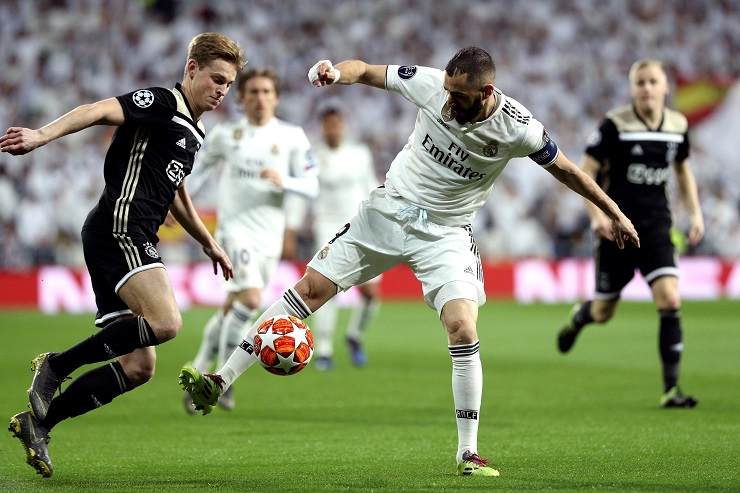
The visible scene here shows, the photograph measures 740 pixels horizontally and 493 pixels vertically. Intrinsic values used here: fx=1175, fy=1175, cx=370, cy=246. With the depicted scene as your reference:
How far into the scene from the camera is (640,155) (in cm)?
1001

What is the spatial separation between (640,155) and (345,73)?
168 inches

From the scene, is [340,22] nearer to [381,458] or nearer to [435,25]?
[435,25]

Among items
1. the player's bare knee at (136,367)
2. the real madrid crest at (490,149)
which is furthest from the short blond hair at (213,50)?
the player's bare knee at (136,367)

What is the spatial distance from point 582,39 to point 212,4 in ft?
30.2

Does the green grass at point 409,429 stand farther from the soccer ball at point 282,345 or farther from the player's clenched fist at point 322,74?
the player's clenched fist at point 322,74

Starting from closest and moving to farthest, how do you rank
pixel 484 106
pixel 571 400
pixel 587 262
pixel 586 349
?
1. pixel 484 106
2. pixel 571 400
3. pixel 586 349
4. pixel 587 262

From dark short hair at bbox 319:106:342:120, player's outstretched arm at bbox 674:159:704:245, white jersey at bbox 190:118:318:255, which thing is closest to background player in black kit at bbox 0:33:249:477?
white jersey at bbox 190:118:318:255

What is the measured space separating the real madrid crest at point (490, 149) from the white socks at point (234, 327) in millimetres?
3903

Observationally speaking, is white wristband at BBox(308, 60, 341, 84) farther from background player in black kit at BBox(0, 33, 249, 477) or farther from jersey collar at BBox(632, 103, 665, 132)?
jersey collar at BBox(632, 103, 665, 132)

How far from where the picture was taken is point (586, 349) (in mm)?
15281

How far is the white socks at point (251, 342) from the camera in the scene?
6840mm

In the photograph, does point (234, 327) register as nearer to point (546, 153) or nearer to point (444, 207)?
point (444, 207)

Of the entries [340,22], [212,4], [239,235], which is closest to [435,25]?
[340,22]

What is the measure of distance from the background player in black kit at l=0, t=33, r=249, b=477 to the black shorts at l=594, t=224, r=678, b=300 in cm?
461
